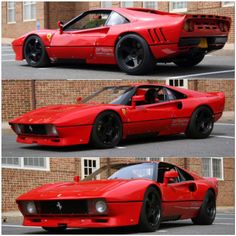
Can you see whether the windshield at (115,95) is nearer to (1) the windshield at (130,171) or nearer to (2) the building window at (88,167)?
(1) the windshield at (130,171)

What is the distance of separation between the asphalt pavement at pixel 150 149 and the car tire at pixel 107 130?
0.12 metres

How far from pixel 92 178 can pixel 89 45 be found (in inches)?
138

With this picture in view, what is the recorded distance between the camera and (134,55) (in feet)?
44.5

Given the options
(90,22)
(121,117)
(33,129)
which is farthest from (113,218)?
(90,22)

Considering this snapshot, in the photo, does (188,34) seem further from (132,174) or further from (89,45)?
(132,174)

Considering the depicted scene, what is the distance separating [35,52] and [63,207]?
5.61 meters

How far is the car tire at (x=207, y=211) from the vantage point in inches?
492

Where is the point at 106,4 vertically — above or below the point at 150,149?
above

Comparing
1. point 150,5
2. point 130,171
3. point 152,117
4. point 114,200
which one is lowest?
point 114,200

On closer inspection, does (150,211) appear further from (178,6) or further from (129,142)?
(178,6)

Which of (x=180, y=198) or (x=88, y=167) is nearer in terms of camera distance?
(x=180, y=198)

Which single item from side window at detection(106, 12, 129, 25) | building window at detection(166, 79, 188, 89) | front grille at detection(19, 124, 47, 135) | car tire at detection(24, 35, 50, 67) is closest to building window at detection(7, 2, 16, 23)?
building window at detection(166, 79, 188, 89)

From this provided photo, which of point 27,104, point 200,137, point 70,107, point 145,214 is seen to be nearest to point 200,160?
point 27,104

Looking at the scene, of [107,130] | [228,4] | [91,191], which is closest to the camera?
[91,191]
